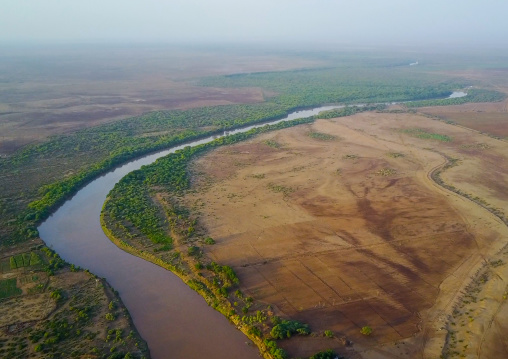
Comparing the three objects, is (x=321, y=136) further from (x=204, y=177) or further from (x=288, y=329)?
(x=288, y=329)

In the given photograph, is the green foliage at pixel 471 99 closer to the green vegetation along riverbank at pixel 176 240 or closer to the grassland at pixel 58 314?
the green vegetation along riverbank at pixel 176 240

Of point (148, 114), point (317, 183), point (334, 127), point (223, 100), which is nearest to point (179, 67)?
point (223, 100)

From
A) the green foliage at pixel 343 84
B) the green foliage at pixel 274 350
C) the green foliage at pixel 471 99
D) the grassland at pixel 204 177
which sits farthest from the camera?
the green foliage at pixel 343 84

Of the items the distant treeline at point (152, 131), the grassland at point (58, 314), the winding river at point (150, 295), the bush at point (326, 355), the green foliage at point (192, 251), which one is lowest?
the winding river at point (150, 295)

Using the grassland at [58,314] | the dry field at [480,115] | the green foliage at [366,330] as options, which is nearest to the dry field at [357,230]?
the green foliage at [366,330]

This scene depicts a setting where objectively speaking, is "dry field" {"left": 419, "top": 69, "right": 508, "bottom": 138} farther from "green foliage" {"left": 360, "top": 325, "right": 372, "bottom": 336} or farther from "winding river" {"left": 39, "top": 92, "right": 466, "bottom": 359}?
"winding river" {"left": 39, "top": 92, "right": 466, "bottom": 359}

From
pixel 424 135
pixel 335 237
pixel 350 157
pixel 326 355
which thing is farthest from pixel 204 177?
pixel 424 135

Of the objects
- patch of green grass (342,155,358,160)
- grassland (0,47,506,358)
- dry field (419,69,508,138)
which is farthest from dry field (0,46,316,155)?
patch of green grass (342,155,358,160)

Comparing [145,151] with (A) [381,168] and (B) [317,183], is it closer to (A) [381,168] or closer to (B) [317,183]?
(B) [317,183]
